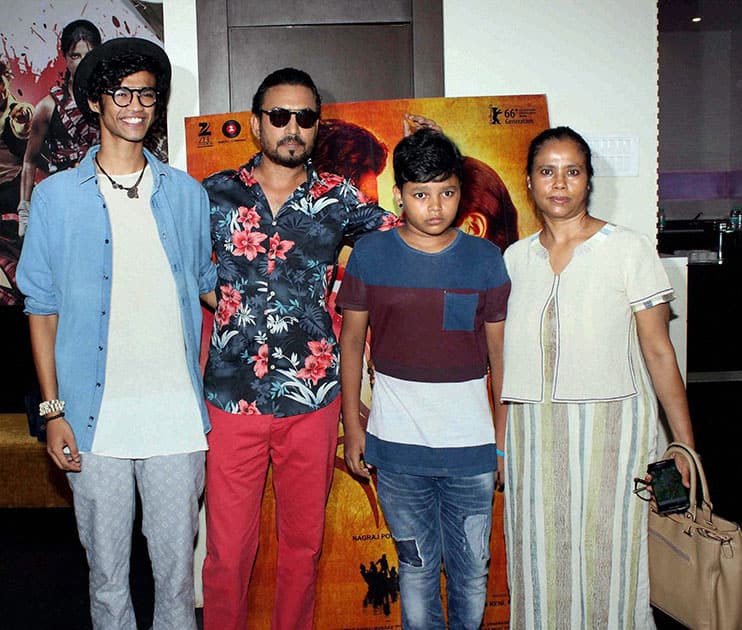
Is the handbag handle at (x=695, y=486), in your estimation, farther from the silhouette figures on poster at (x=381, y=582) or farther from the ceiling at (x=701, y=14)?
the ceiling at (x=701, y=14)

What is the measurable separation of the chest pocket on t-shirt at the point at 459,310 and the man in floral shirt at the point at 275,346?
0.35 m

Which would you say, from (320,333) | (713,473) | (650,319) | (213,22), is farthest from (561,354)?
(713,473)

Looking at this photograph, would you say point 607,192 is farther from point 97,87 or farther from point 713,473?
point 713,473

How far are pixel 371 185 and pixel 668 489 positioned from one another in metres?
1.27

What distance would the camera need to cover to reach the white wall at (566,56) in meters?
2.61

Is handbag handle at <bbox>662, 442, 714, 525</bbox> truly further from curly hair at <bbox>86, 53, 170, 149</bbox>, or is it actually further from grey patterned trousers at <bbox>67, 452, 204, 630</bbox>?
curly hair at <bbox>86, 53, 170, 149</bbox>

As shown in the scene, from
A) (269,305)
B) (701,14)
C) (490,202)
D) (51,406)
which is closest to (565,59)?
(490,202)

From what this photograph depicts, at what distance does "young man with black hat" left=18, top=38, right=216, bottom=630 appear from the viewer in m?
1.88

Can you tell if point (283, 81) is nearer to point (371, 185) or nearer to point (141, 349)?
point (371, 185)

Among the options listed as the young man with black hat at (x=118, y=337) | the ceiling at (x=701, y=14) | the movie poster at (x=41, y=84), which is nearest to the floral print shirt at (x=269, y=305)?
the young man with black hat at (x=118, y=337)

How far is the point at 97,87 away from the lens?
1.92 m

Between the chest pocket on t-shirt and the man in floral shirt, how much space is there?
353mm

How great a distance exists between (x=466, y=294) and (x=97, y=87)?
42.8 inches

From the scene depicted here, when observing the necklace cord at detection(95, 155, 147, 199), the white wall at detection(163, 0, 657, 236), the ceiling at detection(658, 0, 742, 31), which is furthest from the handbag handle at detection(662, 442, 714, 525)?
the ceiling at detection(658, 0, 742, 31)
